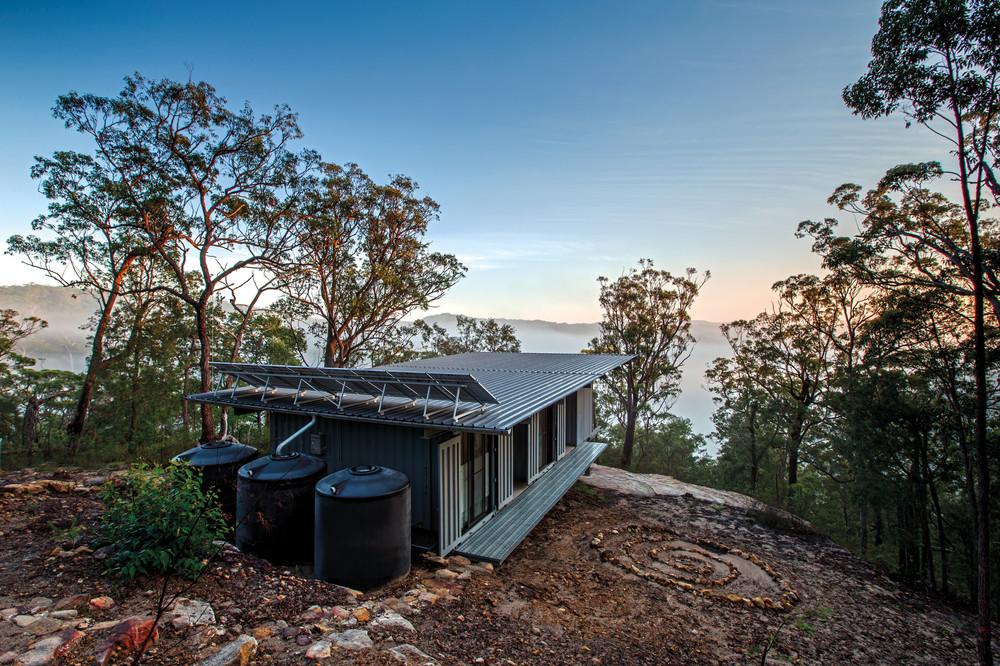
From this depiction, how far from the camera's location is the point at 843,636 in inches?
216

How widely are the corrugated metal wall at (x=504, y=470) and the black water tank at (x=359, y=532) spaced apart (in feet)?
9.16

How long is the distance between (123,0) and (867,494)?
22.8 metres

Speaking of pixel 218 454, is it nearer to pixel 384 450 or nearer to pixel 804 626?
pixel 384 450

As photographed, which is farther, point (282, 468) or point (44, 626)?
point (282, 468)

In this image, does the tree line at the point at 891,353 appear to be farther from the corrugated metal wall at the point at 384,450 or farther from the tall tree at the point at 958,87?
the corrugated metal wall at the point at 384,450

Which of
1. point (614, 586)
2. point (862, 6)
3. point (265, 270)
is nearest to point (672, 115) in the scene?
point (862, 6)

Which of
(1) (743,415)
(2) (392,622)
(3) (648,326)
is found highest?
(3) (648,326)

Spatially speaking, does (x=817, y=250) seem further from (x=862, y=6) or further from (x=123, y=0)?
(x=123, y=0)

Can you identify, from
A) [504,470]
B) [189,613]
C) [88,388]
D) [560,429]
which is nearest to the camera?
[189,613]

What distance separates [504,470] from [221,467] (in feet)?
16.2

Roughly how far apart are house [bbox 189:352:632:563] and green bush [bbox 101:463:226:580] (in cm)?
243

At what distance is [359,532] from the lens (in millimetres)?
5418

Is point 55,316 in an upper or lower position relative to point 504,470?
upper

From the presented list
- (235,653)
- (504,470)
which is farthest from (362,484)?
(504,470)
